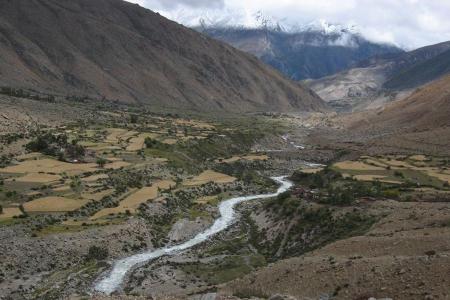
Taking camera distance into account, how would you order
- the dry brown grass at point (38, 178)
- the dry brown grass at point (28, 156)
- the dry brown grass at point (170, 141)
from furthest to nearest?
the dry brown grass at point (170, 141) → the dry brown grass at point (28, 156) → the dry brown grass at point (38, 178)

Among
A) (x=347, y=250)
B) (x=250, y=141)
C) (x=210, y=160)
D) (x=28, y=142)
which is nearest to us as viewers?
(x=347, y=250)

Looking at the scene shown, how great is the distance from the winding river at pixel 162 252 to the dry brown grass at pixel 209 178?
9.33m

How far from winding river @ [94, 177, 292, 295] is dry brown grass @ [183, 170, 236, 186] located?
9.33 metres

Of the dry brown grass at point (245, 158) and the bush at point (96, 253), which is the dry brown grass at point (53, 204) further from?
the dry brown grass at point (245, 158)

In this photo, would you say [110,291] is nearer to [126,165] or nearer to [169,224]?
[169,224]

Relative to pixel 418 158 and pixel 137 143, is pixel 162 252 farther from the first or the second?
pixel 418 158

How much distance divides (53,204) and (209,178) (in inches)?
1562

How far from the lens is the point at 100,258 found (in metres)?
69.2

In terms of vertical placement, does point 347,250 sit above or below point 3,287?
above

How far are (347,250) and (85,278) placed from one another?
2766 centimetres

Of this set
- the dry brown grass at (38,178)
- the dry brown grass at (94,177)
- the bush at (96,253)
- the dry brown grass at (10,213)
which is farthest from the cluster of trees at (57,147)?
the bush at (96,253)

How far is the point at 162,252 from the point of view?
7375 cm

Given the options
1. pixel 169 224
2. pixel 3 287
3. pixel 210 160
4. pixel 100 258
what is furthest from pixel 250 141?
pixel 3 287

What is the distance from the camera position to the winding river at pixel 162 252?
61.0m
